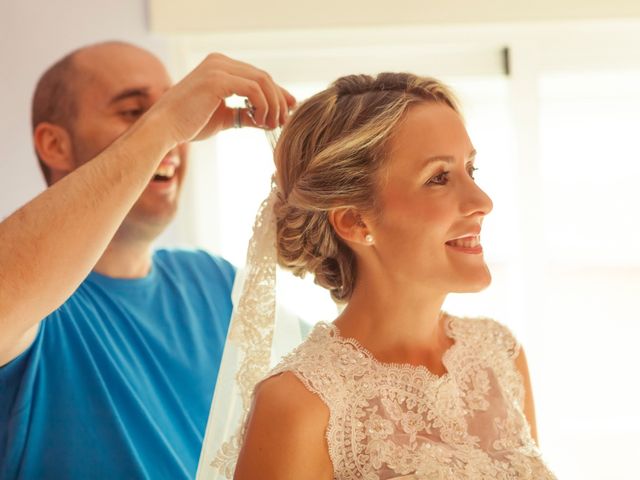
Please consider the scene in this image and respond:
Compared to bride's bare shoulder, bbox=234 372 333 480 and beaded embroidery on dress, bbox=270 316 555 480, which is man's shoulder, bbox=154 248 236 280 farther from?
bride's bare shoulder, bbox=234 372 333 480

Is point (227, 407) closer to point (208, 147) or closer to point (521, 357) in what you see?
point (521, 357)

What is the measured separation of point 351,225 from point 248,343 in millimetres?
288

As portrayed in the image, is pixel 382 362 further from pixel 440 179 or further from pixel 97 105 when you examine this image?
pixel 97 105

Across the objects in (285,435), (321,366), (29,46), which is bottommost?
(285,435)

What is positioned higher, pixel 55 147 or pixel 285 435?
pixel 55 147

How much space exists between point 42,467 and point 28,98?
3.82 feet

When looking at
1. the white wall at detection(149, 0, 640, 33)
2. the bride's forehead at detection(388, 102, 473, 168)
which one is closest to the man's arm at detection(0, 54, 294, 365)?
the bride's forehead at detection(388, 102, 473, 168)

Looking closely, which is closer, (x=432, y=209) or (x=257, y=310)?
(x=432, y=209)

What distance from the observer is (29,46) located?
7.61ft

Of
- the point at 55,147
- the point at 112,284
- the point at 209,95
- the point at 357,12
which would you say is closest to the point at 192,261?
the point at 112,284

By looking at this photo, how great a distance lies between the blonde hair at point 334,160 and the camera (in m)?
1.37

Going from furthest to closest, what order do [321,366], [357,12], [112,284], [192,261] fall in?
[357,12] < [192,261] < [112,284] < [321,366]

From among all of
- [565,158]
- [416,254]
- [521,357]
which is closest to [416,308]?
[416,254]

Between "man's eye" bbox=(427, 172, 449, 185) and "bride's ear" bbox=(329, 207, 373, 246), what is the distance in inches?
5.2
